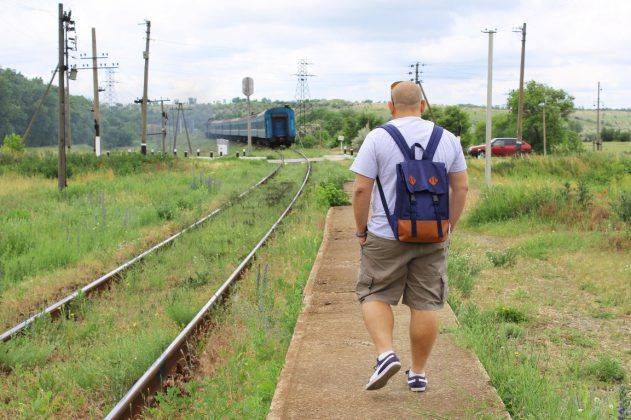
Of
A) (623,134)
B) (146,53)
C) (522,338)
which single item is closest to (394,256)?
(522,338)

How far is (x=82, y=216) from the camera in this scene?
1416cm

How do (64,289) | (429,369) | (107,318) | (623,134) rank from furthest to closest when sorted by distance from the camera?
A: 1. (623,134)
2. (64,289)
3. (107,318)
4. (429,369)

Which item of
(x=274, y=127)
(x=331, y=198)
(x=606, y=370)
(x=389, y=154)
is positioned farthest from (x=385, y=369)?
(x=274, y=127)

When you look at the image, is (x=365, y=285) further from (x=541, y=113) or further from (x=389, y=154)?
(x=541, y=113)

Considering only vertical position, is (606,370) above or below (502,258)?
below

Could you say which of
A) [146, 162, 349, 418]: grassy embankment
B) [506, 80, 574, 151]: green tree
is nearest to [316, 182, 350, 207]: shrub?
[146, 162, 349, 418]: grassy embankment

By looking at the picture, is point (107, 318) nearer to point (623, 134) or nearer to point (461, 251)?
point (461, 251)

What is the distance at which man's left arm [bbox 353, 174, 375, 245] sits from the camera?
3.99m

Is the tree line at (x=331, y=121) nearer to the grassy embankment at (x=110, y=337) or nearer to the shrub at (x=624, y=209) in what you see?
the shrub at (x=624, y=209)

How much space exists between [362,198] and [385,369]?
982mm

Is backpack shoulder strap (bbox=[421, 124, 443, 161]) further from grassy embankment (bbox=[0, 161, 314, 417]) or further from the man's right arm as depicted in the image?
grassy embankment (bbox=[0, 161, 314, 417])

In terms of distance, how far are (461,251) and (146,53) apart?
30.2 m

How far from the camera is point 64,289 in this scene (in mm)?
8555

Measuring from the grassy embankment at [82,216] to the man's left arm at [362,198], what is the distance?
4.61m
